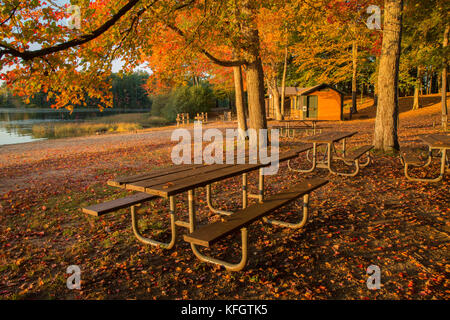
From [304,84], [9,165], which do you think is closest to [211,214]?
[9,165]

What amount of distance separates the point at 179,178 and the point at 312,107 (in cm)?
2576

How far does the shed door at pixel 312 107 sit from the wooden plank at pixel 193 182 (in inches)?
967

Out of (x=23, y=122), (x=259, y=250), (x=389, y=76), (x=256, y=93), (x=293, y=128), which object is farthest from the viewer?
(x=23, y=122)

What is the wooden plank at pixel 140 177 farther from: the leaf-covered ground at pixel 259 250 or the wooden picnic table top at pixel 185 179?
the leaf-covered ground at pixel 259 250

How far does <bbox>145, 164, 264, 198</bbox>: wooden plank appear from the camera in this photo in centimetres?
292

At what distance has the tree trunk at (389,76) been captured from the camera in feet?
25.7

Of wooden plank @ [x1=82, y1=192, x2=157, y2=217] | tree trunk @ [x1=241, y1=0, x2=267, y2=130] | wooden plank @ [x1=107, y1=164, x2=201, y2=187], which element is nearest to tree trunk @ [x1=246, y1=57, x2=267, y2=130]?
tree trunk @ [x1=241, y1=0, x2=267, y2=130]

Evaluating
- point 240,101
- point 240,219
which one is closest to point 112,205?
point 240,219

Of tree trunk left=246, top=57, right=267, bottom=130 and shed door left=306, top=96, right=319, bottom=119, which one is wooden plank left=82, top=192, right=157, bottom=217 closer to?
tree trunk left=246, top=57, right=267, bottom=130

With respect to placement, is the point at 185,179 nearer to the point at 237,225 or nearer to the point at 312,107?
the point at 237,225

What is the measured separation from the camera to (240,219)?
3109 millimetres

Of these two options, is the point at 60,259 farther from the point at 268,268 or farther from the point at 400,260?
the point at 400,260

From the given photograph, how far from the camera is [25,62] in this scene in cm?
443

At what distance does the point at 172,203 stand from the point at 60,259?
5.09 feet
